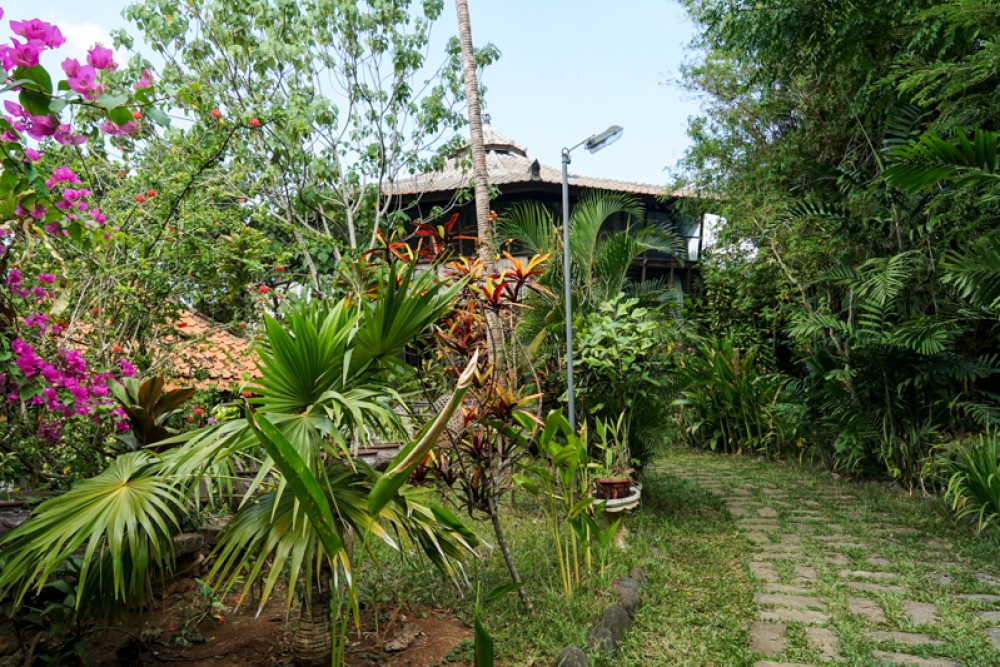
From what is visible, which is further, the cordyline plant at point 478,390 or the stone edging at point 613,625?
the cordyline plant at point 478,390

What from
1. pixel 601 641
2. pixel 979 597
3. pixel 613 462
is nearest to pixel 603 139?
pixel 613 462

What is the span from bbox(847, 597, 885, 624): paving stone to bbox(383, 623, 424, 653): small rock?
2.25 m

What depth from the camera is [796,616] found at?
3221 mm

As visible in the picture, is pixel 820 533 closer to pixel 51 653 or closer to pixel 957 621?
pixel 957 621

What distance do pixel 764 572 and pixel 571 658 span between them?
208 cm

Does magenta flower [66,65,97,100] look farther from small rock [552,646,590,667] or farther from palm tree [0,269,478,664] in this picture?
small rock [552,646,590,667]

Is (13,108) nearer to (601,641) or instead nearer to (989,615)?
(601,641)

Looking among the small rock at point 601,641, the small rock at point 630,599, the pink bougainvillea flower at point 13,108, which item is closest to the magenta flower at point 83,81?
the pink bougainvillea flower at point 13,108

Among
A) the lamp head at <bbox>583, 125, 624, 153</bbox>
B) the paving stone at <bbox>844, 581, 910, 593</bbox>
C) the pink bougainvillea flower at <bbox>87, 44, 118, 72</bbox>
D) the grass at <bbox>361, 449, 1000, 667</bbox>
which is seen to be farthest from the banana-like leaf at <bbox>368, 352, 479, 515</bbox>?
the lamp head at <bbox>583, 125, 624, 153</bbox>

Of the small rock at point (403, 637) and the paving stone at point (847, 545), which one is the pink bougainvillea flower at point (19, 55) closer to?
the small rock at point (403, 637)

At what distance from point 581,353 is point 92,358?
10.5 ft

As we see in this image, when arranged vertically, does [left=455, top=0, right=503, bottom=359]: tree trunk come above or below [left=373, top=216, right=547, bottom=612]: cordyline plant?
above

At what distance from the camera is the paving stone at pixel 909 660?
2656 millimetres

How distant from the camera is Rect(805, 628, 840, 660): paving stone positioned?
278 cm
